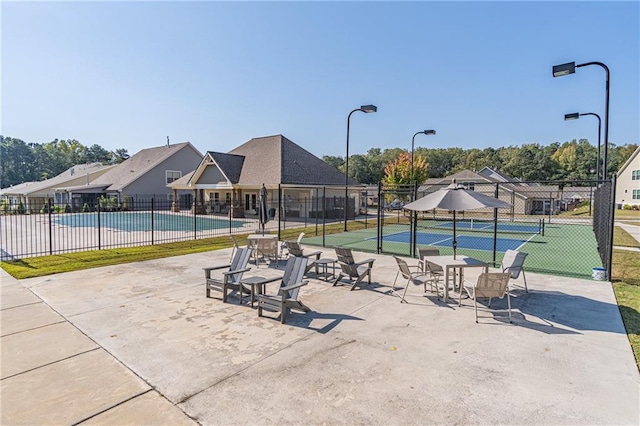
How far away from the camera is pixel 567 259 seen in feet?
41.3

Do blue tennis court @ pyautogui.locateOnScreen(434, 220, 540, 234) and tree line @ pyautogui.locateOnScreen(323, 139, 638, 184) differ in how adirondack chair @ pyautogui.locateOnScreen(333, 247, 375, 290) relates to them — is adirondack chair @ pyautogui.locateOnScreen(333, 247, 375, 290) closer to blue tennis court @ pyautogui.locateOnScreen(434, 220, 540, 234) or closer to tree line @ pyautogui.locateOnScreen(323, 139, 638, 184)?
blue tennis court @ pyautogui.locateOnScreen(434, 220, 540, 234)

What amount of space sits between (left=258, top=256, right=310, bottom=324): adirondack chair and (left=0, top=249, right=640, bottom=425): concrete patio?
22cm

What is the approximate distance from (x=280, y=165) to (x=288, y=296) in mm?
26209

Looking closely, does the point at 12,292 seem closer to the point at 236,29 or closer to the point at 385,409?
the point at 385,409

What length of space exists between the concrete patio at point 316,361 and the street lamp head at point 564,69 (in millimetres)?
6006

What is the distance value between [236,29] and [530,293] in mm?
13047

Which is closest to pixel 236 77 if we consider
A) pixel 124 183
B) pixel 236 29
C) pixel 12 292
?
pixel 236 29

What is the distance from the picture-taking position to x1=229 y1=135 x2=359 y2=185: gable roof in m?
31.1

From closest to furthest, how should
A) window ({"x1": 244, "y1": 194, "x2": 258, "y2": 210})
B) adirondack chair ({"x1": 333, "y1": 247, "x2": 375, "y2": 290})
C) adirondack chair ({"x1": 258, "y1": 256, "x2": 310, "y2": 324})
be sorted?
adirondack chair ({"x1": 258, "y1": 256, "x2": 310, "y2": 324}), adirondack chair ({"x1": 333, "y1": 247, "x2": 375, "y2": 290}), window ({"x1": 244, "y1": 194, "x2": 258, "y2": 210})

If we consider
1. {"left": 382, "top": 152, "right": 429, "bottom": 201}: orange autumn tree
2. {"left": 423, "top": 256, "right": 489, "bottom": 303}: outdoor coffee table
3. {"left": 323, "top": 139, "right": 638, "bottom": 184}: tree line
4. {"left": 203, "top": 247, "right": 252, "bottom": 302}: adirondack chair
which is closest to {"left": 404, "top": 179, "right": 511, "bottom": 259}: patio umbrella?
{"left": 423, "top": 256, "right": 489, "bottom": 303}: outdoor coffee table

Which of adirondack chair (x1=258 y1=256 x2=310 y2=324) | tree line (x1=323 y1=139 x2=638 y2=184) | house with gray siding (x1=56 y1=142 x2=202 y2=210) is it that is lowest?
adirondack chair (x1=258 y1=256 x2=310 y2=324)

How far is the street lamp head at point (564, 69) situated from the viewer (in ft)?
30.4

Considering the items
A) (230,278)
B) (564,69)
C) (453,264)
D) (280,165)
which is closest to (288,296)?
(230,278)

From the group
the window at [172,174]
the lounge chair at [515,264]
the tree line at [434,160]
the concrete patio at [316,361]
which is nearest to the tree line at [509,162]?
the tree line at [434,160]
